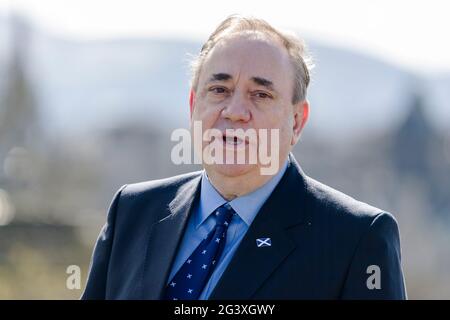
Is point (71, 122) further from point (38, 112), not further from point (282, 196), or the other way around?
point (282, 196)

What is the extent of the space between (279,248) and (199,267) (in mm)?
322

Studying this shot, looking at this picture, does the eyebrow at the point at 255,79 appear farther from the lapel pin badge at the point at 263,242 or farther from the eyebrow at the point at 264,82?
the lapel pin badge at the point at 263,242

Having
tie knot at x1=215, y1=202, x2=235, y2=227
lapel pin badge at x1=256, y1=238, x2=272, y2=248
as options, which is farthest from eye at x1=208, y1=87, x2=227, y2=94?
lapel pin badge at x1=256, y1=238, x2=272, y2=248

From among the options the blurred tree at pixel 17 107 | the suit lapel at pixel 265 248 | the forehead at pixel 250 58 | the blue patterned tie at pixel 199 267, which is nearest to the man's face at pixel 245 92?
the forehead at pixel 250 58

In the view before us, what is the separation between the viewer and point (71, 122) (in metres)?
116

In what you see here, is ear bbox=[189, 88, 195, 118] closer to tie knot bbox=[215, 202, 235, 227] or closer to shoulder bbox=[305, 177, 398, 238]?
tie knot bbox=[215, 202, 235, 227]

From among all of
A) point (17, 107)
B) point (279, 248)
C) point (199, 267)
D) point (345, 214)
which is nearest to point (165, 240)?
point (199, 267)

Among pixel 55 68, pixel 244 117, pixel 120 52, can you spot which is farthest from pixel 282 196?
pixel 120 52

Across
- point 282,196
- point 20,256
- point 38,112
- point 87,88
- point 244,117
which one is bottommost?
point 20,256

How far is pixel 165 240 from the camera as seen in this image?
395 centimetres

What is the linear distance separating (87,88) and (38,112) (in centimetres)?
10928

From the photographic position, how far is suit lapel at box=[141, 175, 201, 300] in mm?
3828

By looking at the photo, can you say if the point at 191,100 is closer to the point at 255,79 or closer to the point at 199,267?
the point at 255,79
